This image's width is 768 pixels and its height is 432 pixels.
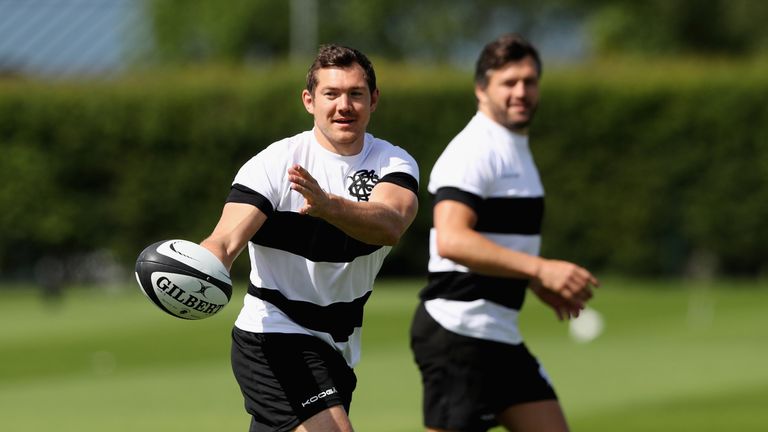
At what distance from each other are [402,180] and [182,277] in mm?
1163

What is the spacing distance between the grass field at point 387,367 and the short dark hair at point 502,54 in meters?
5.41

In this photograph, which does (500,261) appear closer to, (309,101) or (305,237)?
(305,237)

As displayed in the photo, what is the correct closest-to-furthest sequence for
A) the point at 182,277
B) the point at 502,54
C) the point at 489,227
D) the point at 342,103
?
the point at 182,277
the point at 342,103
the point at 489,227
the point at 502,54

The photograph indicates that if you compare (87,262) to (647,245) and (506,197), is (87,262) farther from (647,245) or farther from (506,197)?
(506,197)

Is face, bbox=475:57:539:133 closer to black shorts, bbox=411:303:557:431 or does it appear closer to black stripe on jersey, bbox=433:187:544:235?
black stripe on jersey, bbox=433:187:544:235

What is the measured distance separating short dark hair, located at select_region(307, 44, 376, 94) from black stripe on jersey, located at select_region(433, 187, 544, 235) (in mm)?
986

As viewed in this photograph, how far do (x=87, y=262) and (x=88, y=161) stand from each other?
2.51 metres

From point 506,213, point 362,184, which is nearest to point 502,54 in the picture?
point 506,213

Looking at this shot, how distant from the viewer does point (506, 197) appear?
23.9 feet

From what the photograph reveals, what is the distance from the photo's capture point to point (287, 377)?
624cm

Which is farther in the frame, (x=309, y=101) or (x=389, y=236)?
(x=309, y=101)

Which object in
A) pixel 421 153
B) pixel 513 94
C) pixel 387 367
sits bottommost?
pixel 513 94

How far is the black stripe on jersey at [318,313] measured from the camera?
6.30 meters

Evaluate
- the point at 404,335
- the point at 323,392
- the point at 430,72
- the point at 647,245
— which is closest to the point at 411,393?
the point at 404,335
